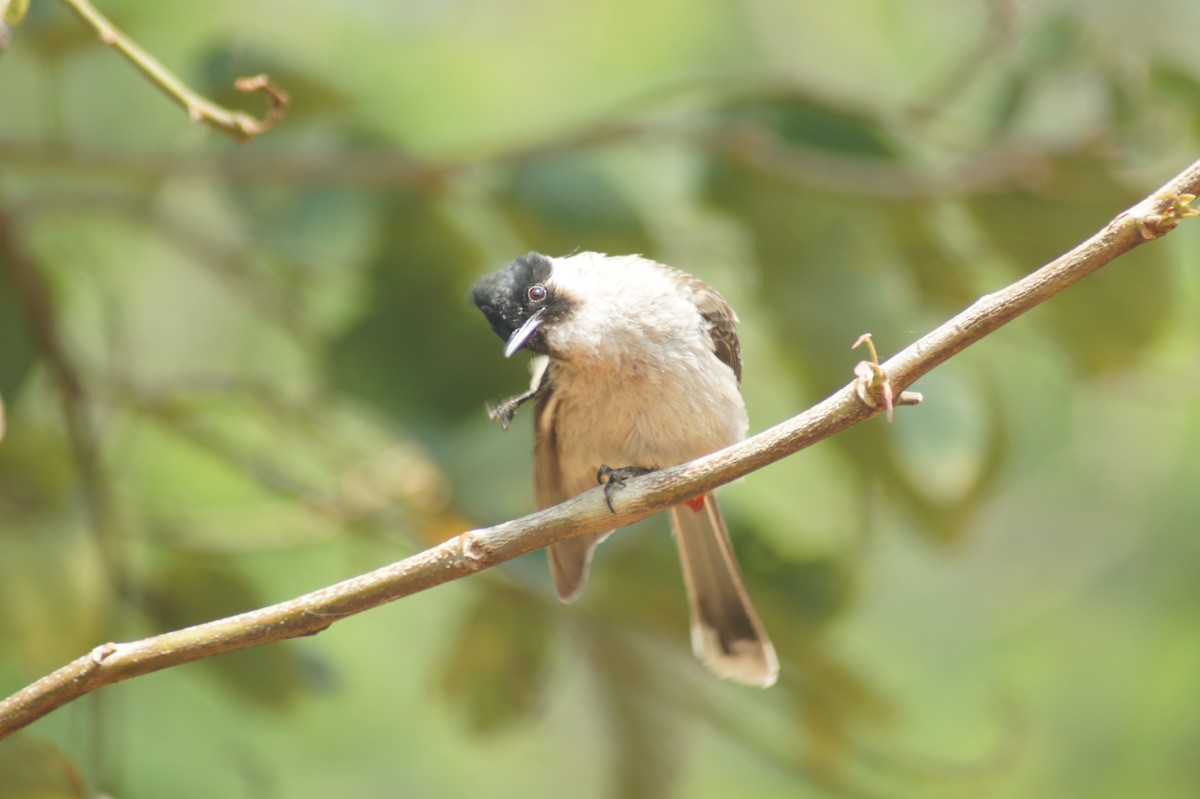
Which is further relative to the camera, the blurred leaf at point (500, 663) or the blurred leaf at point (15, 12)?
the blurred leaf at point (500, 663)

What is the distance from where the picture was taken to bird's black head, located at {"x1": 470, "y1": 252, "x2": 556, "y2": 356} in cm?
185

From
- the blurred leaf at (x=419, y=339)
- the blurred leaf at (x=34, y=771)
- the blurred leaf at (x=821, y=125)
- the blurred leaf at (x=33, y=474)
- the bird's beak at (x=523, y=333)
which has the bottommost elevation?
the blurred leaf at (x=34, y=771)

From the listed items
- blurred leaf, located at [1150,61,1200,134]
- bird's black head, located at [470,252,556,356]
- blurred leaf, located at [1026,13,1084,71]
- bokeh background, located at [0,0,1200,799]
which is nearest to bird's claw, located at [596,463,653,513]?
bird's black head, located at [470,252,556,356]

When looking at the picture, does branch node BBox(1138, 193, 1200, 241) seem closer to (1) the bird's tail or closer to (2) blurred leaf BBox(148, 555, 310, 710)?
(1) the bird's tail

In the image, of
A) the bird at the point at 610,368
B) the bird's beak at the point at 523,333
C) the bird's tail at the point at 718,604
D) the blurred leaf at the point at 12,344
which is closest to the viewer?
the bird's beak at the point at 523,333

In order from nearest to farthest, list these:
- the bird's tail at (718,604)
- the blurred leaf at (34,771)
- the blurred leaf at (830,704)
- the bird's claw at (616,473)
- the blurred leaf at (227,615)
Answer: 1. the blurred leaf at (34,771)
2. the bird's claw at (616,473)
3. the bird's tail at (718,604)
4. the blurred leaf at (830,704)
5. the blurred leaf at (227,615)

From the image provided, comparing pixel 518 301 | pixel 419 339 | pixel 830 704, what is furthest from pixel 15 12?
pixel 830 704

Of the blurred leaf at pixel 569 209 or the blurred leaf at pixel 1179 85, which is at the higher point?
the blurred leaf at pixel 1179 85

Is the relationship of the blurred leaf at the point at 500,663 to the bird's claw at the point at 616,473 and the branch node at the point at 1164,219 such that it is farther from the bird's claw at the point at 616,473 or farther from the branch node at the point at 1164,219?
the branch node at the point at 1164,219

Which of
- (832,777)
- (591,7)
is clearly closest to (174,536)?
(832,777)

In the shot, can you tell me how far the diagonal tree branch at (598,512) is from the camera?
→ 1.22m

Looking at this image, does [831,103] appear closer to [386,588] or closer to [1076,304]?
[1076,304]

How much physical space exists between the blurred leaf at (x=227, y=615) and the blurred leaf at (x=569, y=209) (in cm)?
101

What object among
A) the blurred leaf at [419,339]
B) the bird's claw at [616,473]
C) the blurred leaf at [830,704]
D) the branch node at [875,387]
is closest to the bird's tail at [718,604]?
the bird's claw at [616,473]
